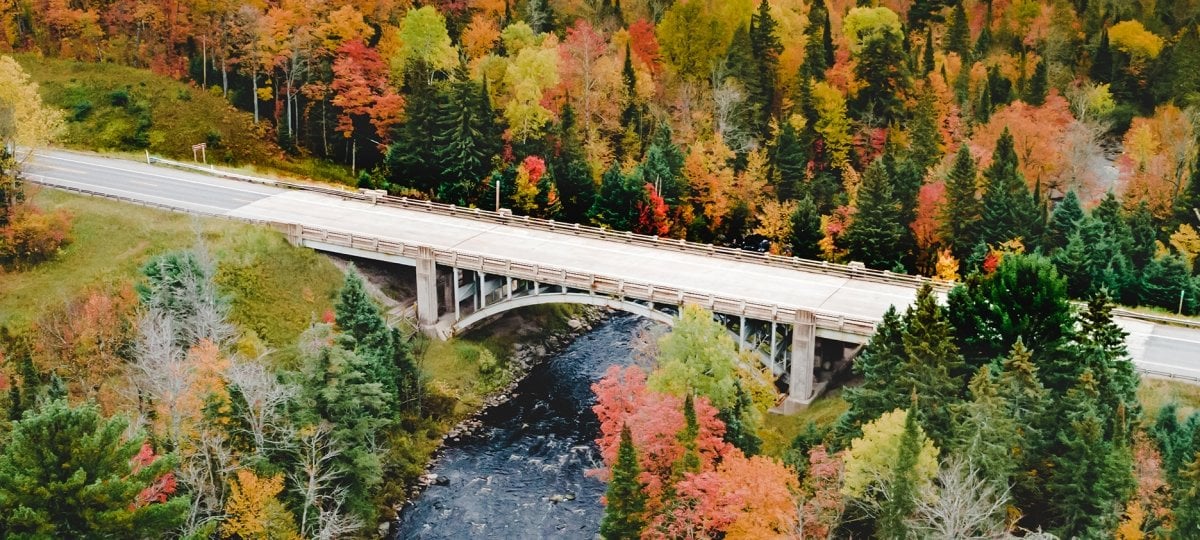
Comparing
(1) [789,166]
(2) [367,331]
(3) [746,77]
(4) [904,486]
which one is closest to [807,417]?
(4) [904,486]

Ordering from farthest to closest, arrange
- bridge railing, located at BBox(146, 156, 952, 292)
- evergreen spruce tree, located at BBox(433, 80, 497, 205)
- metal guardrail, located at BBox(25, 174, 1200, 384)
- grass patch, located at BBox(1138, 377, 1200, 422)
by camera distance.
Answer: evergreen spruce tree, located at BBox(433, 80, 497, 205) → bridge railing, located at BBox(146, 156, 952, 292) → metal guardrail, located at BBox(25, 174, 1200, 384) → grass patch, located at BBox(1138, 377, 1200, 422)

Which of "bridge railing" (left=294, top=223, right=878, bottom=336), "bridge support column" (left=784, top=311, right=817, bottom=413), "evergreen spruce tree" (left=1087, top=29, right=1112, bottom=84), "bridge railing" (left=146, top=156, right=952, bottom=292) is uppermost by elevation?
"evergreen spruce tree" (left=1087, top=29, right=1112, bottom=84)

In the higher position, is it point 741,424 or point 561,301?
point 561,301

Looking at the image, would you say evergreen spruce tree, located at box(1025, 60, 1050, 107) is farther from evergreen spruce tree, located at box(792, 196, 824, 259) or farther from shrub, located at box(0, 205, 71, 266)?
shrub, located at box(0, 205, 71, 266)

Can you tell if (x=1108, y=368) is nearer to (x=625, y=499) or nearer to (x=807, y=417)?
(x=807, y=417)

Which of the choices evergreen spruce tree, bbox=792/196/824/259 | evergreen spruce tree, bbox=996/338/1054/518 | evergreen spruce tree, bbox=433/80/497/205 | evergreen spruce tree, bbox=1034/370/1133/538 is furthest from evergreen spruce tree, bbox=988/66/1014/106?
evergreen spruce tree, bbox=1034/370/1133/538
